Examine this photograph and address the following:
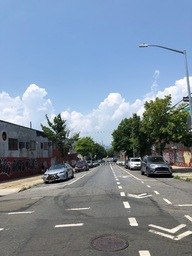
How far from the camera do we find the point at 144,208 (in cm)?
1048

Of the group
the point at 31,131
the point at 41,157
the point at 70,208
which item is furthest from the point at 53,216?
the point at 41,157

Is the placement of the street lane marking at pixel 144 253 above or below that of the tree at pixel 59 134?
below

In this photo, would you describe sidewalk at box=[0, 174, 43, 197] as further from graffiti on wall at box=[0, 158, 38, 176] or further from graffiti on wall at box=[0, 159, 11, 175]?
graffiti on wall at box=[0, 158, 38, 176]

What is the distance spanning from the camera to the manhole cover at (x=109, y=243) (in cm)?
A: 618

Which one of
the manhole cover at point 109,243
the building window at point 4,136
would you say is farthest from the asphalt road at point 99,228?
the building window at point 4,136

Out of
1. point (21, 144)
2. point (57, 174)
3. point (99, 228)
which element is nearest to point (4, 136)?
point (21, 144)

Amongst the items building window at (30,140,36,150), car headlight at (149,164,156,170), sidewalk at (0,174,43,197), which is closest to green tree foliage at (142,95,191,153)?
car headlight at (149,164,156,170)

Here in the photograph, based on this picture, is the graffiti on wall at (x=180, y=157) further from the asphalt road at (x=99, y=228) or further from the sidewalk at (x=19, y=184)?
the asphalt road at (x=99, y=228)

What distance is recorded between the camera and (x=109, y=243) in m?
6.52

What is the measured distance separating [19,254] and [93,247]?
51.7 inches

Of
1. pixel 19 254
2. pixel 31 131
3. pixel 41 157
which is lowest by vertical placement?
pixel 19 254

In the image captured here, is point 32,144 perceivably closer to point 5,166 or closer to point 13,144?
point 13,144

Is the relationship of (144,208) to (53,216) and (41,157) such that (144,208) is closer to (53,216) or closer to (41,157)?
(53,216)

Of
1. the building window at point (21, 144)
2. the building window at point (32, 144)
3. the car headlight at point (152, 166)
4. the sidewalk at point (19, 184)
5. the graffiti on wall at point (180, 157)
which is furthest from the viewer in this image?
the building window at point (32, 144)
